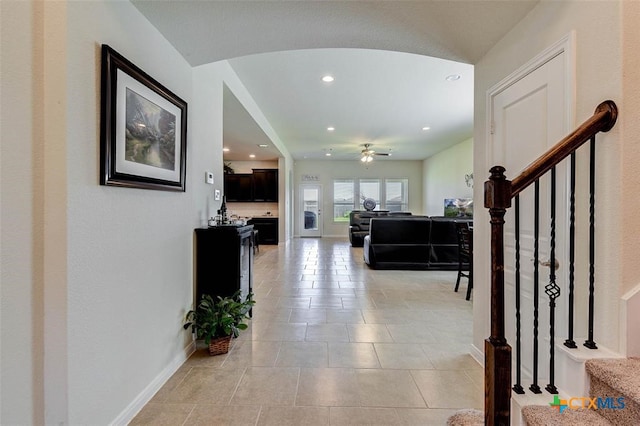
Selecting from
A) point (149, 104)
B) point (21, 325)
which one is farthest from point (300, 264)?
point (21, 325)

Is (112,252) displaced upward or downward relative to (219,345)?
upward

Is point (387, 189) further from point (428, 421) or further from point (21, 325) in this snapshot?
point (21, 325)

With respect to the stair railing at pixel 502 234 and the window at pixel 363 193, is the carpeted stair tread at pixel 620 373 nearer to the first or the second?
the stair railing at pixel 502 234

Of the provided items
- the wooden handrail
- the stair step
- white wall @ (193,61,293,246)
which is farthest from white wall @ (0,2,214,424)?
the stair step

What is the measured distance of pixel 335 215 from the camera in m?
11.3

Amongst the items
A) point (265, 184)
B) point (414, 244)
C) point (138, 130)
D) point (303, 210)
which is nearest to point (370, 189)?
point (303, 210)

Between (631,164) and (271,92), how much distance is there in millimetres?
4186

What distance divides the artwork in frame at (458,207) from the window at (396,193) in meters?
2.58

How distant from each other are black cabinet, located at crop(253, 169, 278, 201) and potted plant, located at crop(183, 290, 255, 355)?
6.77 meters

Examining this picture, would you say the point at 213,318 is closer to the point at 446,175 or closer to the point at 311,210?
the point at 446,175

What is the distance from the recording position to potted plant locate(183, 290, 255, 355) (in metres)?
2.34

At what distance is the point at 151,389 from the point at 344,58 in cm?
365

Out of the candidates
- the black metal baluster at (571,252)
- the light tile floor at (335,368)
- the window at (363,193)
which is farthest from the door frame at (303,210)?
the black metal baluster at (571,252)

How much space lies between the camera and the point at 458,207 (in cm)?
794
